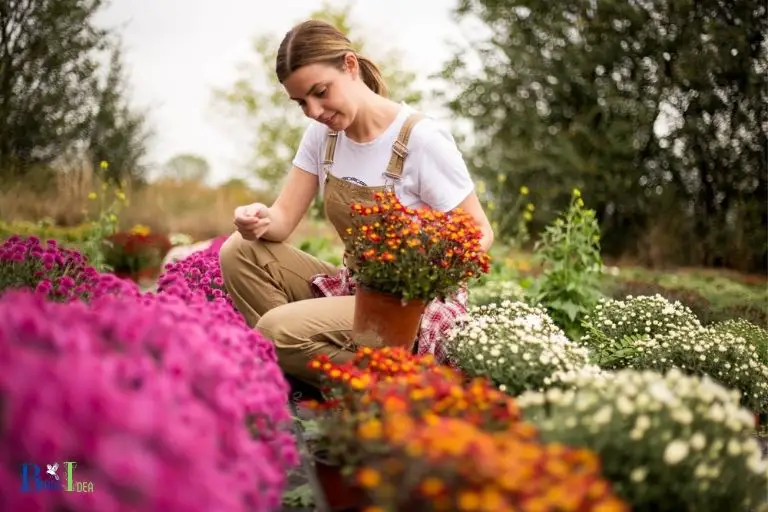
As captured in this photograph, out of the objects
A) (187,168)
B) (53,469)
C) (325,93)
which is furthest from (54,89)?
(53,469)

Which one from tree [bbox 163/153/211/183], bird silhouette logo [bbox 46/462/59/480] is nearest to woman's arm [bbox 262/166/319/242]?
bird silhouette logo [bbox 46/462/59/480]

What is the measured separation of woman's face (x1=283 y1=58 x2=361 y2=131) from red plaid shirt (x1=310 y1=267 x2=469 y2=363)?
76 cm

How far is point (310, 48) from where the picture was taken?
2916 millimetres

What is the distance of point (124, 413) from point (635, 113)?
9.41 meters

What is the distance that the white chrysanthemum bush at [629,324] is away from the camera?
3.82 m

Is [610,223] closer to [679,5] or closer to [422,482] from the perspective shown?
[679,5]

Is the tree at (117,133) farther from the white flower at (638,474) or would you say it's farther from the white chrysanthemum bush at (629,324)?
the white flower at (638,474)

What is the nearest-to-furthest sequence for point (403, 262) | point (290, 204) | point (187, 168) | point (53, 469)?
point (53, 469), point (403, 262), point (290, 204), point (187, 168)

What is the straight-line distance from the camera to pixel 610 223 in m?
10.0

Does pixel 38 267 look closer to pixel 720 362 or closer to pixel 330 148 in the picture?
pixel 330 148

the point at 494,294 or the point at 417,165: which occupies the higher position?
the point at 417,165

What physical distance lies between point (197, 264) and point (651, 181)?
7.16 metres

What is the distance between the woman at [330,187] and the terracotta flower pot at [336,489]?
31.3 inches

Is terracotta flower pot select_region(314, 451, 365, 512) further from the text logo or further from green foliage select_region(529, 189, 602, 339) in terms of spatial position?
green foliage select_region(529, 189, 602, 339)
